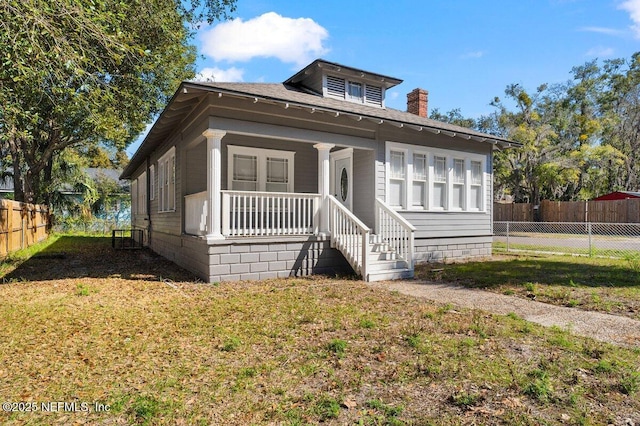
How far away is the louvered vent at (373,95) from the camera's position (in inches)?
480

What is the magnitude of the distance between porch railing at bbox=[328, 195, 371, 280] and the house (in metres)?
0.02

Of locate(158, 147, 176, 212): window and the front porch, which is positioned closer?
the front porch

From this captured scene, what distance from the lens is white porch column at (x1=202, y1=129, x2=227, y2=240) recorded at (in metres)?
7.81

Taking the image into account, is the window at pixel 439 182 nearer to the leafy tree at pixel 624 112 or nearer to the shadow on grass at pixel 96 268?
the shadow on grass at pixel 96 268

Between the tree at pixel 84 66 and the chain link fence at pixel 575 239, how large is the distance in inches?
508

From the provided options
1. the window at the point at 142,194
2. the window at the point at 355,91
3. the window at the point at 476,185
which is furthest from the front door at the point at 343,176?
the window at the point at 142,194

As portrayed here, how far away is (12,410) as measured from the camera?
287 centimetres

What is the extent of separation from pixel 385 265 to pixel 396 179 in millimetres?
3195

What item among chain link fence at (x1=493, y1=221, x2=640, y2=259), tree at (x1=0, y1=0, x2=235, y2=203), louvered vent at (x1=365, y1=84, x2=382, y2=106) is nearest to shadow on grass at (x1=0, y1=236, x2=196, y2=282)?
tree at (x1=0, y1=0, x2=235, y2=203)

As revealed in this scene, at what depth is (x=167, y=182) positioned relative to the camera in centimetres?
1235

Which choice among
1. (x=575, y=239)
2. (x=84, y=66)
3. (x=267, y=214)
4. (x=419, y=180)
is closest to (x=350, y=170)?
(x=419, y=180)

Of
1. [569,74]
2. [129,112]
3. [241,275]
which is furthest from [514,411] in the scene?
[569,74]

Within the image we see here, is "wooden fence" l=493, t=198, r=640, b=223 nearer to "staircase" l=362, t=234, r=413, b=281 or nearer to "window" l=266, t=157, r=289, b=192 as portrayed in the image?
"staircase" l=362, t=234, r=413, b=281

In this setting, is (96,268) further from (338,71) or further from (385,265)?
(338,71)
